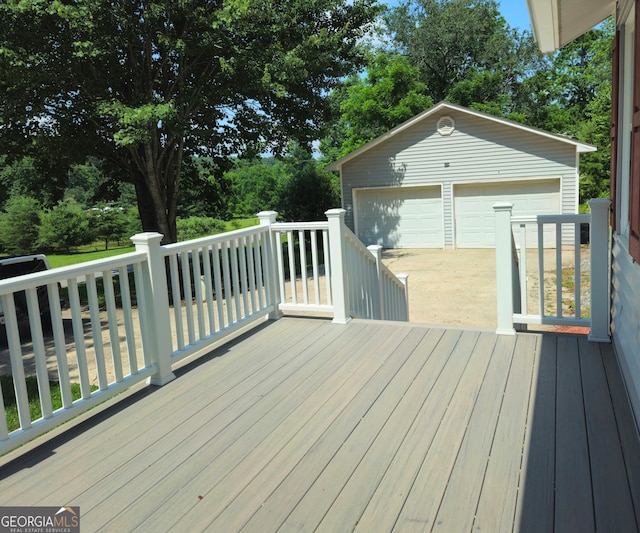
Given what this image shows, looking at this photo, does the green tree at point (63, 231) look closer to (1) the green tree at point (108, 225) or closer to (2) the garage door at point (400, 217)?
(1) the green tree at point (108, 225)

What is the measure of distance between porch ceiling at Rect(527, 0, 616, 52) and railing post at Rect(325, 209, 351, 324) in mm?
2041

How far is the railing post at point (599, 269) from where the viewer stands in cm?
358

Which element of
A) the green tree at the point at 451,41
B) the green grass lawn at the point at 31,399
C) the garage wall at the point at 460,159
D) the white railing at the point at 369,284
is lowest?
the green grass lawn at the point at 31,399

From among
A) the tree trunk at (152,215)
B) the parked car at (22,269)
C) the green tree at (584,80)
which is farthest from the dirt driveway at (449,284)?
the green tree at (584,80)

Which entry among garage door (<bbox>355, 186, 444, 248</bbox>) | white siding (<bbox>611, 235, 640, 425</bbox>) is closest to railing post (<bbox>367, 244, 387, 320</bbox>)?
white siding (<bbox>611, 235, 640, 425</bbox>)

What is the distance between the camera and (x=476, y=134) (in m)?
14.3

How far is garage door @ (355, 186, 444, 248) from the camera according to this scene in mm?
15086

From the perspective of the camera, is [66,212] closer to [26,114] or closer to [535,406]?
[26,114]

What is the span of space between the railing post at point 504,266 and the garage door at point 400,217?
1124cm

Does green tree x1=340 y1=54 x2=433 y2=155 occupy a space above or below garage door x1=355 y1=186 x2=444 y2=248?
above

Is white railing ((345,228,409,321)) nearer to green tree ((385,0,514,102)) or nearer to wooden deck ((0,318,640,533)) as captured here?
wooden deck ((0,318,640,533))

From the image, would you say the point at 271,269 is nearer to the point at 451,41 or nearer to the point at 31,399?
the point at 31,399

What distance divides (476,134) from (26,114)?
429 inches

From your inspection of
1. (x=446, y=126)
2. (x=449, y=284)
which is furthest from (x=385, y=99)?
(x=449, y=284)
